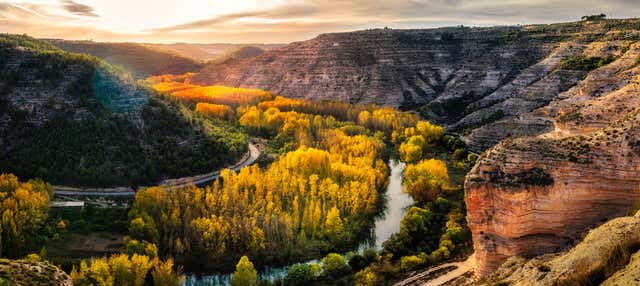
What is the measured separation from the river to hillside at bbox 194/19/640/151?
2253 centimetres

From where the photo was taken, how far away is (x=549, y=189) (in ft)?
119

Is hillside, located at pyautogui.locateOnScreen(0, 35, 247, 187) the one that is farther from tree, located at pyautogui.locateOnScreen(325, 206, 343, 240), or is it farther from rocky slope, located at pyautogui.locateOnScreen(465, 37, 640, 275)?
rocky slope, located at pyautogui.locateOnScreen(465, 37, 640, 275)

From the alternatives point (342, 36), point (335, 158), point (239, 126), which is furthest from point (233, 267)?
point (342, 36)

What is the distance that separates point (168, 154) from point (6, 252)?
1682 inches

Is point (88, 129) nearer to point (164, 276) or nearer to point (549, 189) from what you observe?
point (164, 276)

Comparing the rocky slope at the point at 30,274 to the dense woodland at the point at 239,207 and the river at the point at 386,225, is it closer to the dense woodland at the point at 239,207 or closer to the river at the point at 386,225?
the dense woodland at the point at 239,207

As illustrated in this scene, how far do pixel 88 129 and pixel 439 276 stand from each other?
75.1 m

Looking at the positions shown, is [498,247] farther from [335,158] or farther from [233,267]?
[335,158]

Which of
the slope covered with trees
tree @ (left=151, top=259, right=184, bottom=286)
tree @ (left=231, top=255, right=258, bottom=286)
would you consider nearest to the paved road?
the slope covered with trees

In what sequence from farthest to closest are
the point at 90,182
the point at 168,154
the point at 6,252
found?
1. the point at 168,154
2. the point at 90,182
3. the point at 6,252

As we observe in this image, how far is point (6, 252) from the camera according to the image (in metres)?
55.2

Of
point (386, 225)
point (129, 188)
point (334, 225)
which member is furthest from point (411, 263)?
point (129, 188)

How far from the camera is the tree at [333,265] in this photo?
2100 inches

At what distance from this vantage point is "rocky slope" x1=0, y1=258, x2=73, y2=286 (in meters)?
27.4
